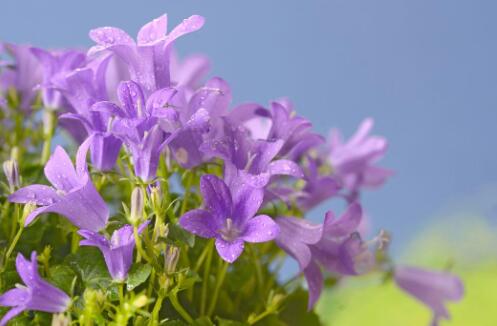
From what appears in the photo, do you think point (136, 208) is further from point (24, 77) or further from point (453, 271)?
point (453, 271)

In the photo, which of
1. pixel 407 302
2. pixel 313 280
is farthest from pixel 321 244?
pixel 407 302

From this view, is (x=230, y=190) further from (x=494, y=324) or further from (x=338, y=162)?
(x=494, y=324)

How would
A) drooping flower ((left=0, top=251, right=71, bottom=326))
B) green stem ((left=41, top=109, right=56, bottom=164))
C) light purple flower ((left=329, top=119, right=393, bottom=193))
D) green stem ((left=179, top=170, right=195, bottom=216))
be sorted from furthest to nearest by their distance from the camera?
light purple flower ((left=329, top=119, right=393, bottom=193)) → green stem ((left=41, top=109, right=56, bottom=164)) → green stem ((left=179, top=170, right=195, bottom=216)) → drooping flower ((left=0, top=251, right=71, bottom=326))

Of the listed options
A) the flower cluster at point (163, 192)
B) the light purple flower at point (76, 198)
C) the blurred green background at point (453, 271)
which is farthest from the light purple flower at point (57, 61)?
the blurred green background at point (453, 271)

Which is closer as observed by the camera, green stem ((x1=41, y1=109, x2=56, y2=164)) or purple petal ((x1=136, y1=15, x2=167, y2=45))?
purple petal ((x1=136, y1=15, x2=167, y2=45))

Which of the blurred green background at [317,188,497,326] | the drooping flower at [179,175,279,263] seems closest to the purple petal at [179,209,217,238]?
the drooping flower at [179,175,279,263]

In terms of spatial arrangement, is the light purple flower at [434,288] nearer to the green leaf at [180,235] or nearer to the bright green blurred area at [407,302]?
the green leaf at [180,235]

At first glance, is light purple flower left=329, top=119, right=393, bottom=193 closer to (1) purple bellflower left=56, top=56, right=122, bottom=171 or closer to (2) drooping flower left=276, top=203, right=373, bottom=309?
(2) drooping flower left=276, top=203, right=373, bottom=309
